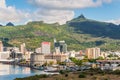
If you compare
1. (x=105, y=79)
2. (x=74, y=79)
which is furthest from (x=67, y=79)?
(x=105, y=79)

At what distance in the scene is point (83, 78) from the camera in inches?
2400

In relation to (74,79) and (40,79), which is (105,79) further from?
(40,79)

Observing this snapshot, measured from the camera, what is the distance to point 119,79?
2272 inches

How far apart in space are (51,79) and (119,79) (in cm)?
1028

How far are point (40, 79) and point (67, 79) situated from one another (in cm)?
641

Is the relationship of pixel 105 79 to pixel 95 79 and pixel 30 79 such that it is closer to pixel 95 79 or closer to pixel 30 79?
pixel 95 79

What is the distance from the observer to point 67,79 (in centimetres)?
5800

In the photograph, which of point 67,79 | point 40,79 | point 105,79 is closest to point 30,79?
point 40,79

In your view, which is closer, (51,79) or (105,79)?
(105,79)

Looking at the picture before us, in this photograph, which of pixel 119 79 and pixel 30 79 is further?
pixel 30 79

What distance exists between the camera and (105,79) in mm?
55906

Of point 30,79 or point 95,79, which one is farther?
point 30,79

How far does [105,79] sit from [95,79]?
195 centimetres

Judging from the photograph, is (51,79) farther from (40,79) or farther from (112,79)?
(112,79)
